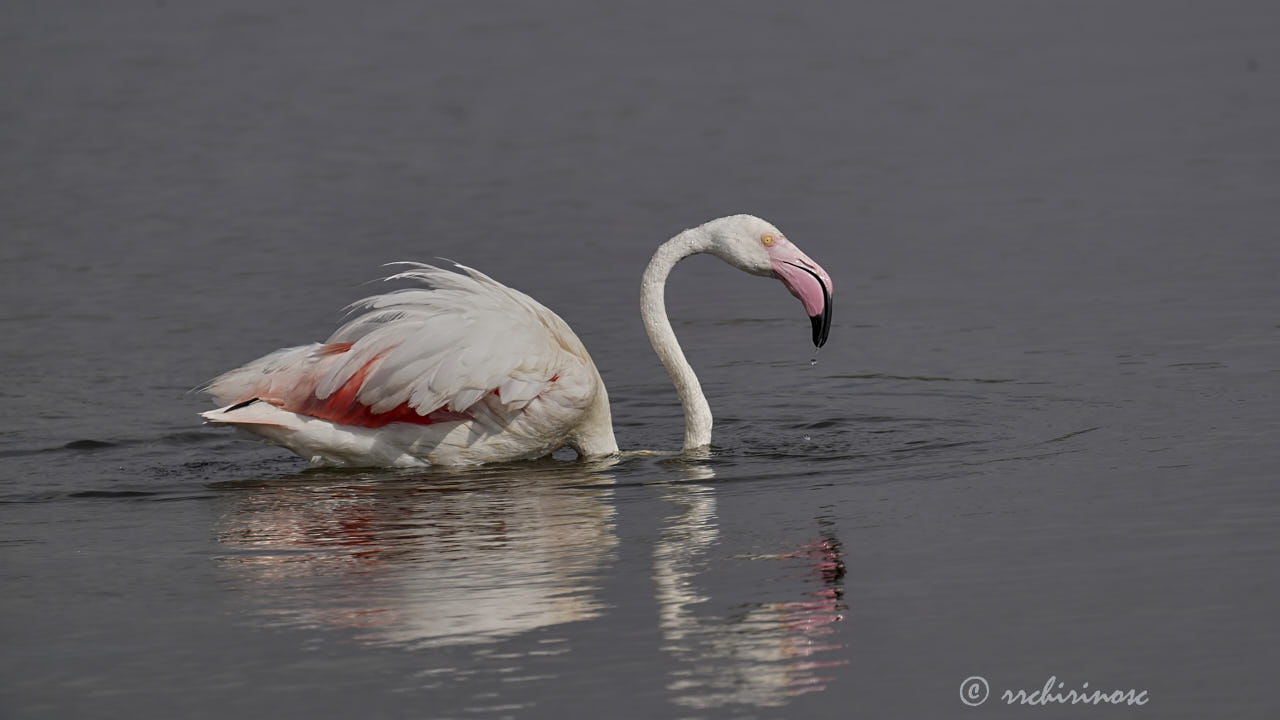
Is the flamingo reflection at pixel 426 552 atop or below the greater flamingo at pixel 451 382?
below

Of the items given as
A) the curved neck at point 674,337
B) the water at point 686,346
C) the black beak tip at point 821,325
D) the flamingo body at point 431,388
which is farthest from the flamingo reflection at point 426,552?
the black beak tip at point 821,325

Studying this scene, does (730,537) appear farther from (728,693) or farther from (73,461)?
(73,461)

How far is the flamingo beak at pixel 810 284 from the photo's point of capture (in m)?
8.59

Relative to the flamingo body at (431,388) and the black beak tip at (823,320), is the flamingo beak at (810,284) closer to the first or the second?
the black beak tip at (823,320)

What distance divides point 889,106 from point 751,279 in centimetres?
399

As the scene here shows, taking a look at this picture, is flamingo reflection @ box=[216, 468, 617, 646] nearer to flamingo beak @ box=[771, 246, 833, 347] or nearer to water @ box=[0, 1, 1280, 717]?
water @ box=[0, 1, 1280, 717]

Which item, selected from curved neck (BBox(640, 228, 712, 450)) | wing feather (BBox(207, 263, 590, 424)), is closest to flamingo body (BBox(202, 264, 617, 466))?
wing feather (BBox(207, 263, 590, 424))

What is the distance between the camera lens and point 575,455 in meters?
9.09

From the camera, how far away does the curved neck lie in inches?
343

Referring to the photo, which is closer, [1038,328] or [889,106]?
[1038,328]

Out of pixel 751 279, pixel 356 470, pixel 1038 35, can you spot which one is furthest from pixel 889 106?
pixel 356 470

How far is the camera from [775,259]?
8.70 metres

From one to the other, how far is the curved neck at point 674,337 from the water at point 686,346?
15cm

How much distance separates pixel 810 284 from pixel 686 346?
2370 millimetres
